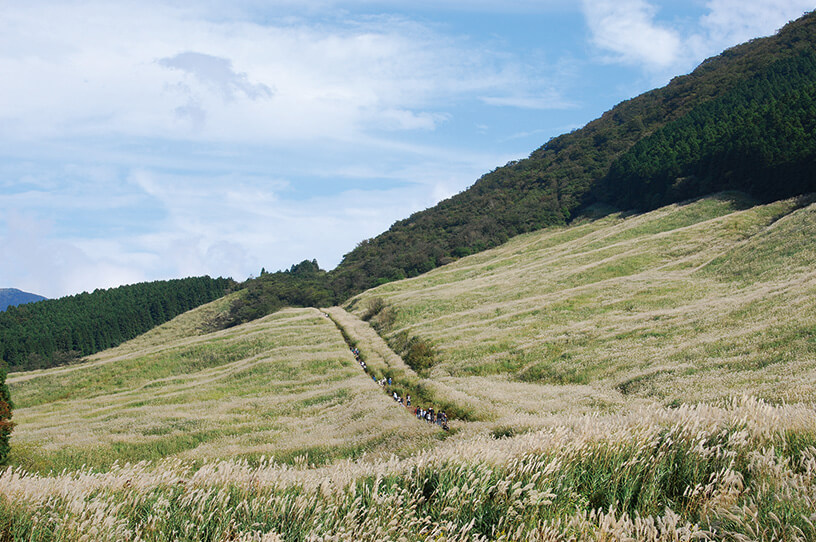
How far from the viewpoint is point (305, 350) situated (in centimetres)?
5709

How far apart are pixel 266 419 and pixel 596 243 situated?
61.8 meters

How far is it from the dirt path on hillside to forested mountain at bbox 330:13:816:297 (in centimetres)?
4983

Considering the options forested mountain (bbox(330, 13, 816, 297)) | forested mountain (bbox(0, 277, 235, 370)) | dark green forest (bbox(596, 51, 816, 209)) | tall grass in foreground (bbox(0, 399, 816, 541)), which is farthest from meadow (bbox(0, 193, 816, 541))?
forested mountain (bbox(0, 277, 235, 370))

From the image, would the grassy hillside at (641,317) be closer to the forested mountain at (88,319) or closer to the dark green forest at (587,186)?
the dark green forest at (587,186)

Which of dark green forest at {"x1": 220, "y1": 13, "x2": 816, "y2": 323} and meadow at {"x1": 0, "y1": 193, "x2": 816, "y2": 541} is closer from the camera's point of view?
meadow at {"x1": 0, "y1": 193, "x2": 816, "y2": 541}

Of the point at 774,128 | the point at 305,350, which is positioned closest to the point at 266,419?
the point at 305,350

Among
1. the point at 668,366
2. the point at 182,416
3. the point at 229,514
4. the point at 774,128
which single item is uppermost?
the point at 774,128

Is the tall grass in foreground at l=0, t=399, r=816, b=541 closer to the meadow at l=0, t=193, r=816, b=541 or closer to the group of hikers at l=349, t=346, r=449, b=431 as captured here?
the meadow at l=0, t=193, r=816, b=541

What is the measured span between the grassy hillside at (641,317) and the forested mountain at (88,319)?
96.7 metres

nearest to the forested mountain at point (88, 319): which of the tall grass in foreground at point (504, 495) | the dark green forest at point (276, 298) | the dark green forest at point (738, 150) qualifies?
the dark green forest at point (276, 298)

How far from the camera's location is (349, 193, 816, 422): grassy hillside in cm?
2478

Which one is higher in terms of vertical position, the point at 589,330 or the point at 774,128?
the point at 774,128

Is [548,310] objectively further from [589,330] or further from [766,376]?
[766,376]

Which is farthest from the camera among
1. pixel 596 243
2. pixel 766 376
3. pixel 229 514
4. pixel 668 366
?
pixel 596 243
